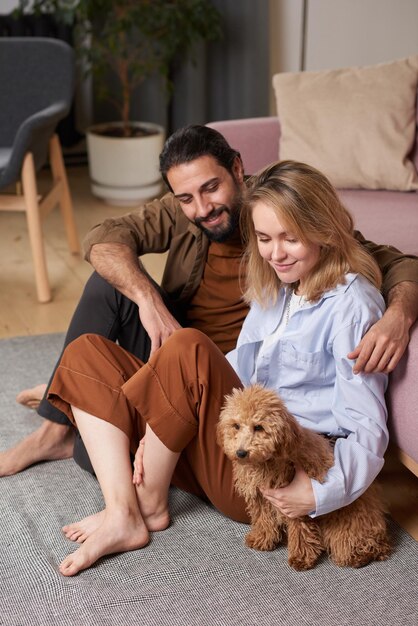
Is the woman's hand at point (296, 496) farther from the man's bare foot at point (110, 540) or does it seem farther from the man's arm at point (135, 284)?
the man's arm at point (135, 284)

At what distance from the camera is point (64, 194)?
3.78 m

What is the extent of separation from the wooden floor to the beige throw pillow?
85 cm

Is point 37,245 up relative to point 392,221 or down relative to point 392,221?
down

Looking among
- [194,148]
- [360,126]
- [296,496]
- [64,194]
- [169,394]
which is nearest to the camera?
[296,496]

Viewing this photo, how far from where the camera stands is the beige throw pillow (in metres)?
3.01

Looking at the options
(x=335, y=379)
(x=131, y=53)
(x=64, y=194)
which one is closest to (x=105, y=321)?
(x=335, y=379)

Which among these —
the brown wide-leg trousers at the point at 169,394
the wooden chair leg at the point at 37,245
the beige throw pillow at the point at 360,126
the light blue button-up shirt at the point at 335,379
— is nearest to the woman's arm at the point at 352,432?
the light blue button-up shirt at the point at 335,379

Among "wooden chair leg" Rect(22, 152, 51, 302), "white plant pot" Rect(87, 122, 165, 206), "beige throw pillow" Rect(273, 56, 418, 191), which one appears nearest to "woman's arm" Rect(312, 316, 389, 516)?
"beige throw pillow" Rect(273, 56, 418, 191)

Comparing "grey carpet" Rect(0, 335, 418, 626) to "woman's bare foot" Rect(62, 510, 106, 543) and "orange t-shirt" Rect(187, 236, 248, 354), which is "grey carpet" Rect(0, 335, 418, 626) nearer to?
"woman's bare foot" Rect(62, 510, 106, 543)

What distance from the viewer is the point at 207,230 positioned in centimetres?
209

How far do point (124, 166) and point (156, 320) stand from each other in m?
2.44

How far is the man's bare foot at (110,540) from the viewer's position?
1.85 m

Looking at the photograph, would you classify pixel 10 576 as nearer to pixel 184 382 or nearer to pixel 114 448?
pixel 114 448

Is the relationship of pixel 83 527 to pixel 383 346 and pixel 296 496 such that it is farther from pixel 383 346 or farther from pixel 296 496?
pixel 383 346
